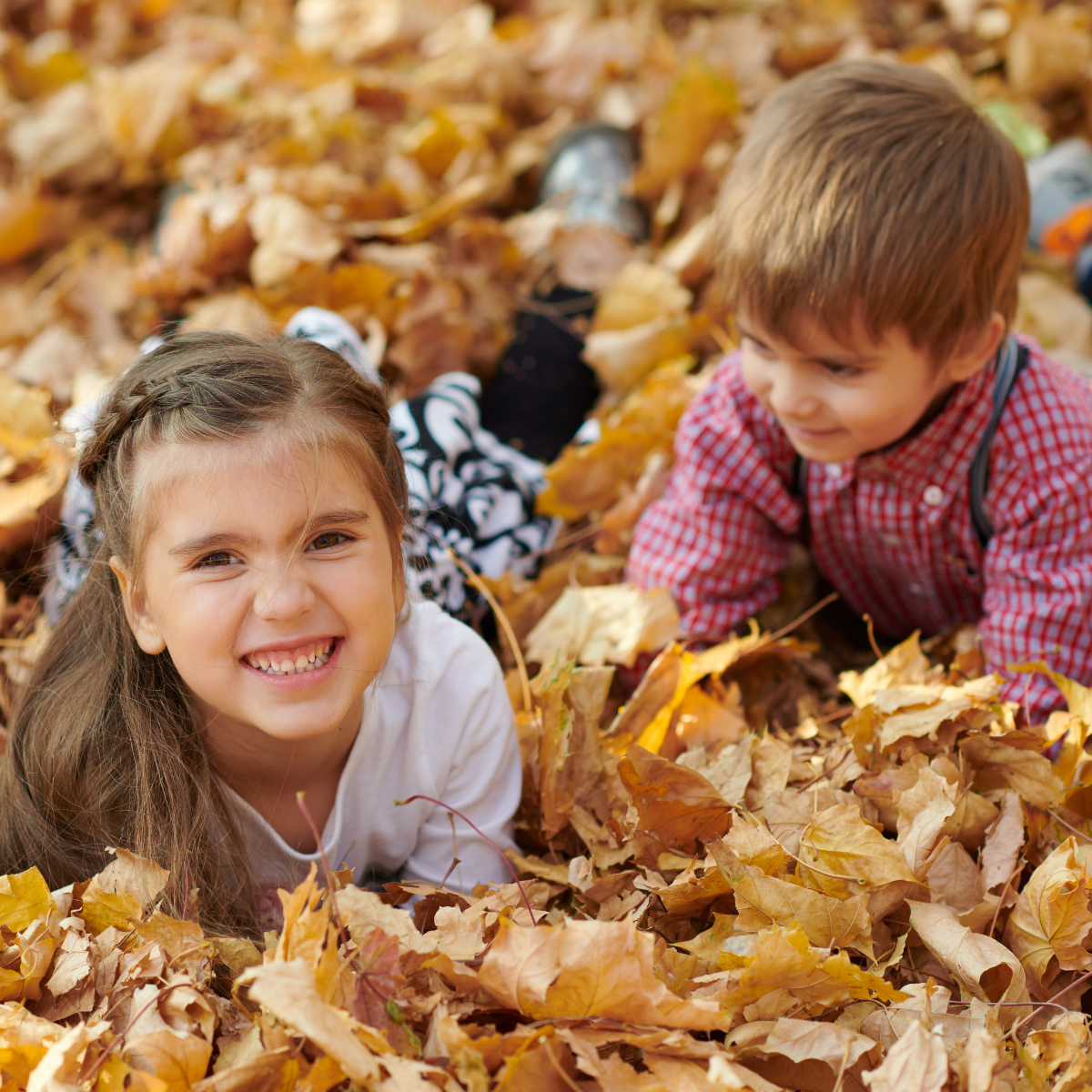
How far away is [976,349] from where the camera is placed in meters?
1.70

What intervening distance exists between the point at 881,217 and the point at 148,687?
1.23 metres

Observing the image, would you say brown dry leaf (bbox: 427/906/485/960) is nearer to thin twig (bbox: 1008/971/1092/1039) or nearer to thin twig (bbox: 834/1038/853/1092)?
thin twig (bbox: 834/1038/853/1092)

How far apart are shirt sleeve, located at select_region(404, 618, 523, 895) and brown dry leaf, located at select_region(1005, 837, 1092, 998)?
0.67m

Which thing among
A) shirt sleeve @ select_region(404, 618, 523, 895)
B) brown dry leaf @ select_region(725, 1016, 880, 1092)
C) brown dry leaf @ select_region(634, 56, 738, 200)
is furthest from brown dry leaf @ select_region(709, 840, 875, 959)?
brown dry leaf @ select_region(634, 56, 738, 200)

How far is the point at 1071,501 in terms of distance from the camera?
1730 millimetres

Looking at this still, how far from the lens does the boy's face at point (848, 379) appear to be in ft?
5.35

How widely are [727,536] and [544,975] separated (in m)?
1.08

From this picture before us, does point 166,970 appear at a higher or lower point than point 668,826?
higher

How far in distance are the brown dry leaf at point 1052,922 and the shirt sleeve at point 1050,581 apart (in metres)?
0.50

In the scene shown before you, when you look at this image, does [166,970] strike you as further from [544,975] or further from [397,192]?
[397,192]

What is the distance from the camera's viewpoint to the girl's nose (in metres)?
1.20

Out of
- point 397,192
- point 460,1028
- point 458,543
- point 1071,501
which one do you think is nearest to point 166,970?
point 460,1028

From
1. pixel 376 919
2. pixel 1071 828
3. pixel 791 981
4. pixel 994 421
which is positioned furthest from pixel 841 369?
pixel 376 919

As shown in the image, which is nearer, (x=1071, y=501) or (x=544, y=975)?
(x=544, y=975)
